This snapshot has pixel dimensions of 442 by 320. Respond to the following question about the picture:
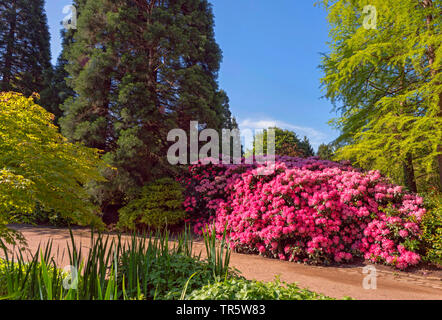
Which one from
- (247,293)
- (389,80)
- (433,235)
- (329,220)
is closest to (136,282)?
(247,293)

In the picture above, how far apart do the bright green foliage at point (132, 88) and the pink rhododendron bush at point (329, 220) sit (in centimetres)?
353

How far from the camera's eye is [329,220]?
4.87m

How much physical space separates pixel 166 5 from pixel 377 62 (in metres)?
7.69

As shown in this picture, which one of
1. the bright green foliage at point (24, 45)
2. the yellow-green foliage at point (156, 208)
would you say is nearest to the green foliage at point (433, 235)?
the yellow-green foliage at point (156, 208)

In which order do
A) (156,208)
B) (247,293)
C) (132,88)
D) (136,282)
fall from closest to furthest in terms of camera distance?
1. (247,293)
2. (136,282)
3. (156,208)
4. (132,88)

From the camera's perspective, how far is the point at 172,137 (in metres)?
8.38

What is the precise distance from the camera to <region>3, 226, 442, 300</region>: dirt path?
124 inches

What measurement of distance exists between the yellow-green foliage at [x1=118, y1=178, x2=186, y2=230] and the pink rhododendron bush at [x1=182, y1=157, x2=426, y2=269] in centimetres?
184

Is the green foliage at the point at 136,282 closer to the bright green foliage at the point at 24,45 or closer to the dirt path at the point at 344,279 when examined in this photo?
the dirt path at the point at 344,279

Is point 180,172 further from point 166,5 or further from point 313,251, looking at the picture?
point 166,5

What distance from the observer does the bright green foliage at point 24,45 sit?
50.8 feet

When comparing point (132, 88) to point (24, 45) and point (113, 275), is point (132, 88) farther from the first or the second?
point (24, 45)

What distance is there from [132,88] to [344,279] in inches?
288

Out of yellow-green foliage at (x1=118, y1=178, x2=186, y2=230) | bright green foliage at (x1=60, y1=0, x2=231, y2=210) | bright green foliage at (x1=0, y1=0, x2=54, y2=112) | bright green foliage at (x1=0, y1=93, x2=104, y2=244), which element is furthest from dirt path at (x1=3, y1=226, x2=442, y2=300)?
bright green foliage at (x1=0, y1=0, x2=54, y2=112)
